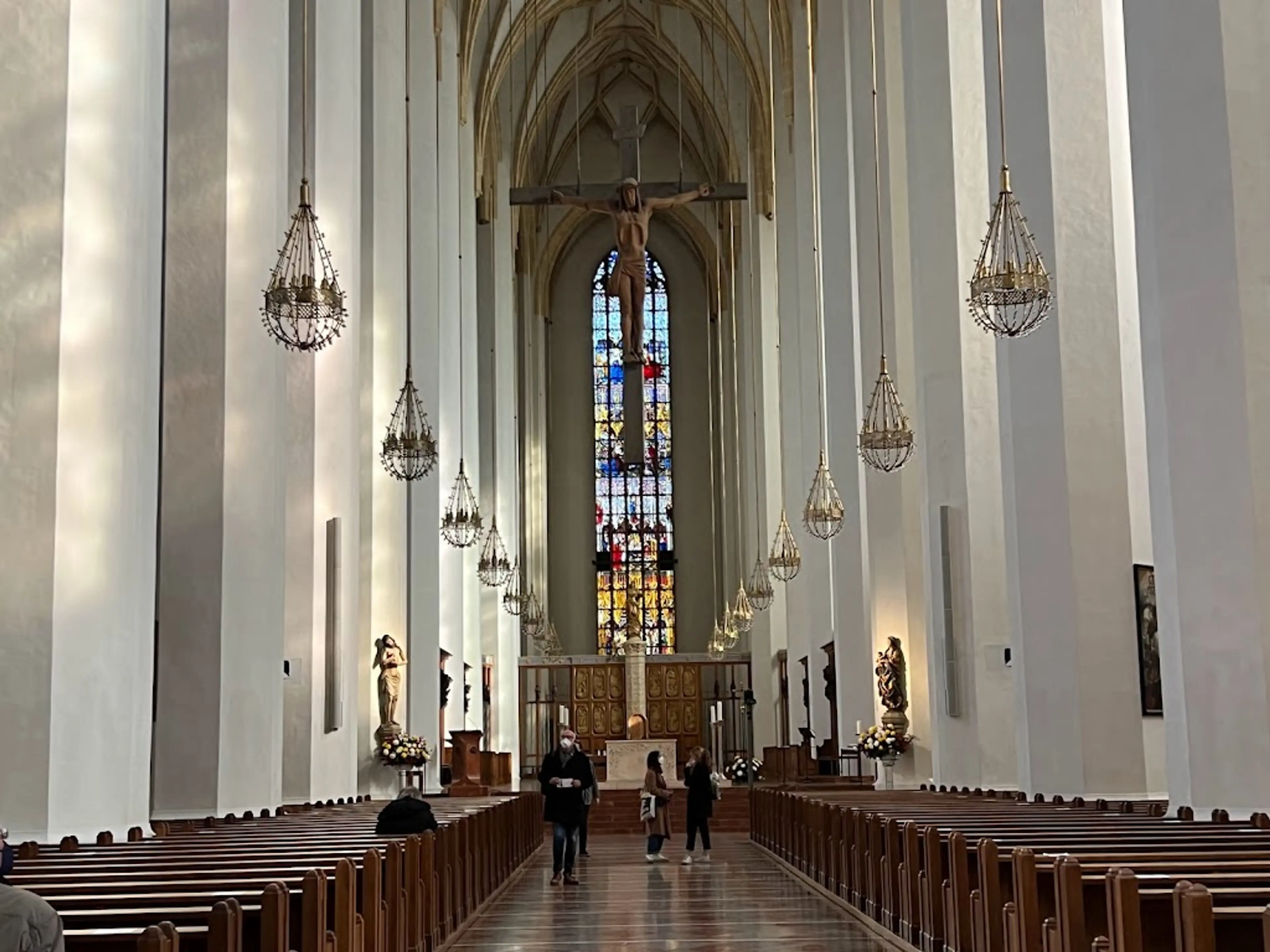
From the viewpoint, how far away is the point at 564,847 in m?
13.9

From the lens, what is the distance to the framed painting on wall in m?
12.2

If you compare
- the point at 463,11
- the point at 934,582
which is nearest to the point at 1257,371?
the point at 934,582

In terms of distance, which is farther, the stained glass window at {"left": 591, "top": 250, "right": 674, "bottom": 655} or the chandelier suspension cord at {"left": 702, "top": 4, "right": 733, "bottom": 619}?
the stained glass window at {"left": 591, "top": 250, "right": 674, "bottom": 655}

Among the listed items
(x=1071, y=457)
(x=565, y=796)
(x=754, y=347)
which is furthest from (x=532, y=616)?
(x=1071, y=457)

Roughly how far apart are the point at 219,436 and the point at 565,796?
15.2ft

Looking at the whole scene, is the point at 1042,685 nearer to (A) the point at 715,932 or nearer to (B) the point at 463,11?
(A) the point at 715,932

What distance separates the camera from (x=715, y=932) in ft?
31.3

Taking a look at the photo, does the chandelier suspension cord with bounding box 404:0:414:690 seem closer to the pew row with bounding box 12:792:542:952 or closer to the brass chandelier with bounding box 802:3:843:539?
the brass chandelier with bounding box 802:3:843:539

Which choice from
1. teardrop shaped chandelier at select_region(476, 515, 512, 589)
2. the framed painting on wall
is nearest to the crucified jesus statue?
teardrop shaped chandelier at select_region(476, 515, 512, 589)

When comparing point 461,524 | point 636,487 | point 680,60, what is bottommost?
point 461,524

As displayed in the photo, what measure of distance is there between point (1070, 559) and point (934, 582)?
351cm

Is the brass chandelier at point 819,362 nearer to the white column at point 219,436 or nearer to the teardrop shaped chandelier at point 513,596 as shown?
the teardrop shaped chandelier at point 513,596

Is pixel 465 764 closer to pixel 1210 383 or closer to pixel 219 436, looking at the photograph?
pixel 219 436

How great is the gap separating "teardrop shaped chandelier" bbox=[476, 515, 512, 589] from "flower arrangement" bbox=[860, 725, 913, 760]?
725 centimetres
